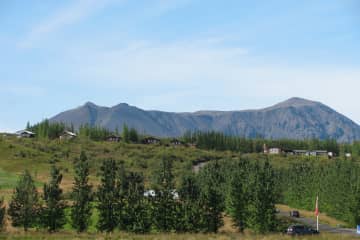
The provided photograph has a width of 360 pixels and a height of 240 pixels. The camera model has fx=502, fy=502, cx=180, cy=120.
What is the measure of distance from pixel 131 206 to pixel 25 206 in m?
12.5

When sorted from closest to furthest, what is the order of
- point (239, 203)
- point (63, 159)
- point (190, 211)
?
point (190, 211)
point (239, 203)
point (63, 159)

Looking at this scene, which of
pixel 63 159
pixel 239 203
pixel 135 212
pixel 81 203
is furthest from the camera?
pixel 63 159

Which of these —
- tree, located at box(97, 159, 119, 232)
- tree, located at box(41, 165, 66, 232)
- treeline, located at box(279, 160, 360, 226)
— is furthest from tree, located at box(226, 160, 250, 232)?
treeline, located at box(279, 160, 360, 226)

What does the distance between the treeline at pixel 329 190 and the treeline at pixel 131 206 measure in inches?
1023

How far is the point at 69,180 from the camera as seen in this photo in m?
121

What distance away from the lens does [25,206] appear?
195 feet

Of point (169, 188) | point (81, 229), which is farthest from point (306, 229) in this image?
point (81, 229)

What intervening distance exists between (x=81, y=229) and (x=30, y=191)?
771 cm

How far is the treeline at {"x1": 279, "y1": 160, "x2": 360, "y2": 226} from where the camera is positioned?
87312mm

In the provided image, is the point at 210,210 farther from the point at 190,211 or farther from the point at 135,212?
the point at 135,212

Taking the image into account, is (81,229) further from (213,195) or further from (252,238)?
(252,238)

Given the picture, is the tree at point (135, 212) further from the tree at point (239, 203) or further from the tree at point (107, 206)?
the tree at point (239, 203)

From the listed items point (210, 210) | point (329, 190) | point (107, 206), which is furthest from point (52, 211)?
point (329, 190)

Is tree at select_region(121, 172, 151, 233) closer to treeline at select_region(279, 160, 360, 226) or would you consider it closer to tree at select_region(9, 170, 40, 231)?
tree at select_region(9, 170, 40, 231)
